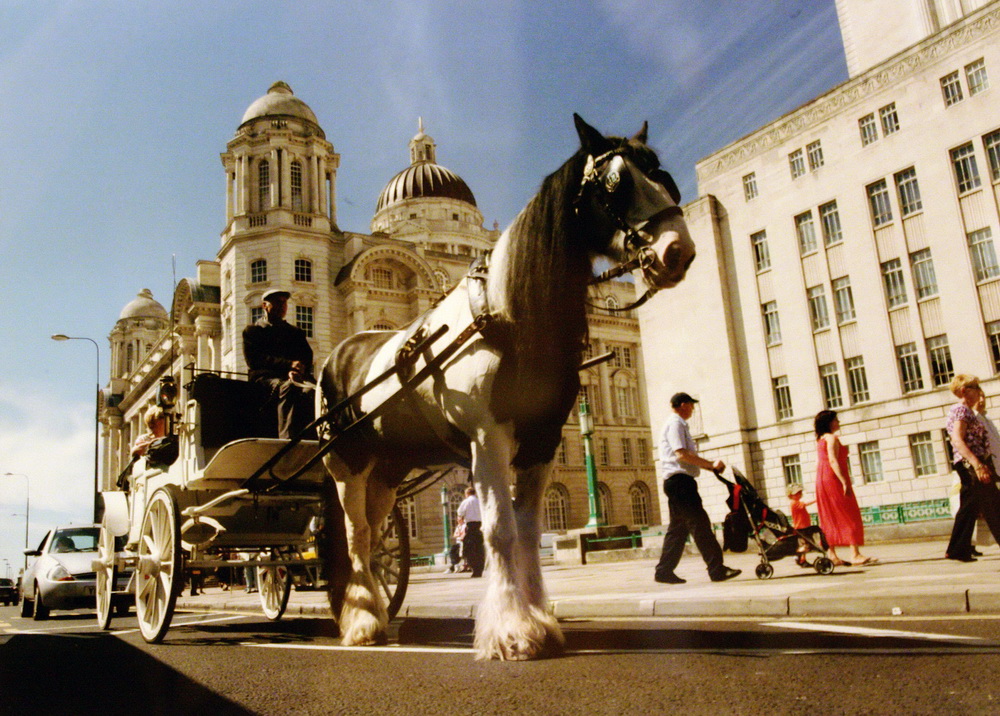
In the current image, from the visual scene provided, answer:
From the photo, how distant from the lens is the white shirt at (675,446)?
25.9 feet

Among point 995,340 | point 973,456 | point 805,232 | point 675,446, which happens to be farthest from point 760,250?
point 675,446

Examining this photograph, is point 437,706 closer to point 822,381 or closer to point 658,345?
point 822,381

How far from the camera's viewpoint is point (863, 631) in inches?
174

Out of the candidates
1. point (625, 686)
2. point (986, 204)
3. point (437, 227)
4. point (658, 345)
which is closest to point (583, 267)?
point (625, 686)

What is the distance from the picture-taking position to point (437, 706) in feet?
9.84

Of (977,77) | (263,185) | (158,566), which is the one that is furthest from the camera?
(263,185)

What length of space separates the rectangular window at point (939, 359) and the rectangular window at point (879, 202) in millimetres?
5213

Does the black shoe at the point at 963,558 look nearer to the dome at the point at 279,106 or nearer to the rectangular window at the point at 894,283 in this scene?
the rectangular window at the point at 894,283

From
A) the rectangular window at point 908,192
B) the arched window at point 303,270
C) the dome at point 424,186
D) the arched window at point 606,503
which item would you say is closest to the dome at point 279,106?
the arched window at point 303,270

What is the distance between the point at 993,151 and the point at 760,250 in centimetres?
1067

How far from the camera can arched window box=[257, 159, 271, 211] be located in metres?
51.8

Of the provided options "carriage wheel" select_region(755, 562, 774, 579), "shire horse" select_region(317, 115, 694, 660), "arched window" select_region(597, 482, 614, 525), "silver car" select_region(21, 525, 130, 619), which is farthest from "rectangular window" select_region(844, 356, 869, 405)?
"arched window" select_region(597, 482, 614, 525)

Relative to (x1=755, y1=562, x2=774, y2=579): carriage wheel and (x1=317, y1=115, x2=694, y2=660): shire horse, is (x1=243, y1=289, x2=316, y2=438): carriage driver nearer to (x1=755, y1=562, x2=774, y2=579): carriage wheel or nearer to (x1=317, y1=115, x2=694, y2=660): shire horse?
(x1=317, y1=115, x2=694, y2=660): shire horse

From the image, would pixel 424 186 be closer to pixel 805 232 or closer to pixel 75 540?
pixel 805 232
